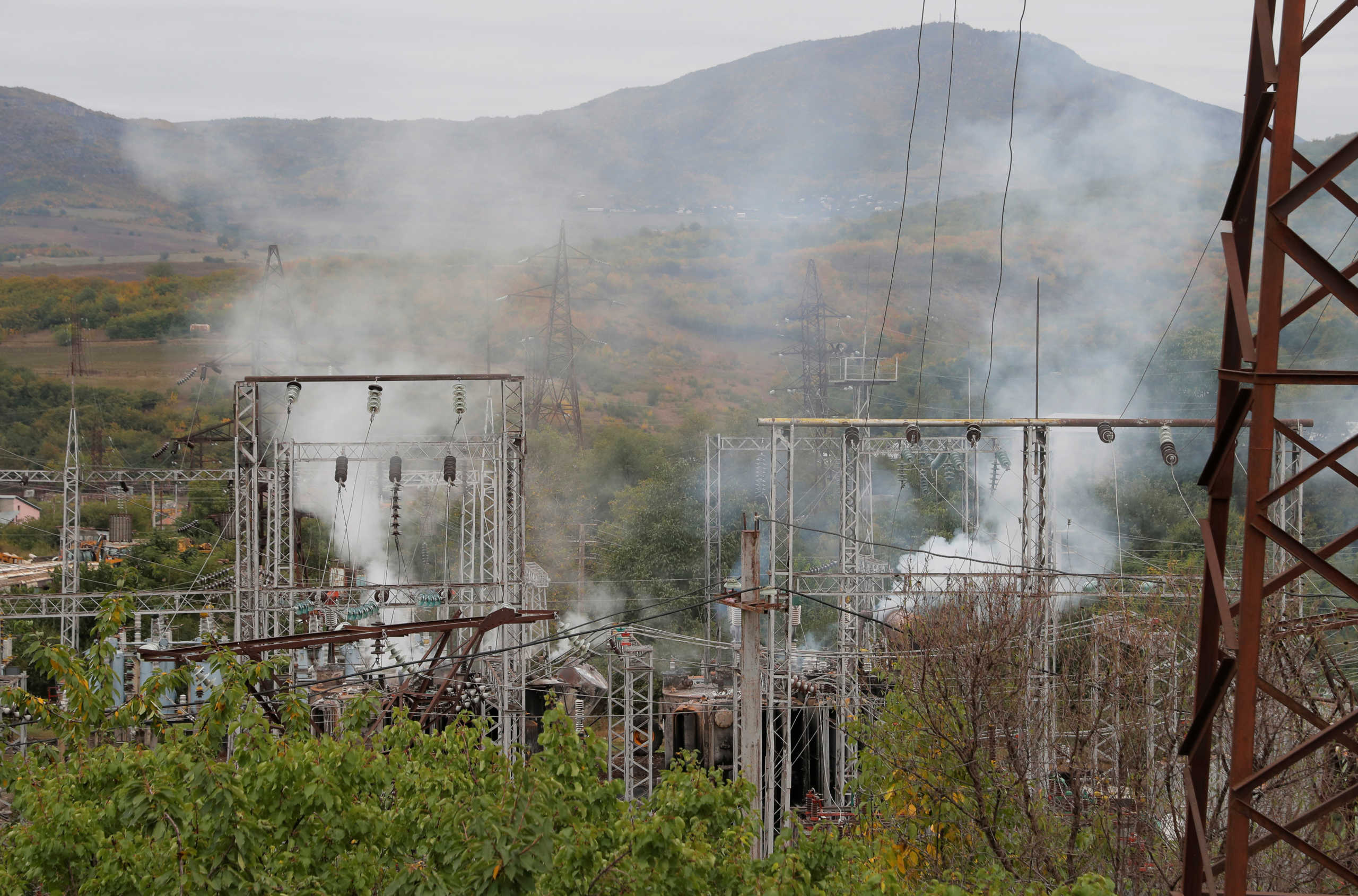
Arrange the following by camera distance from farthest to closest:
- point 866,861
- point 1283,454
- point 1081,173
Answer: point 1081,173
point 1283,454
point 866,861

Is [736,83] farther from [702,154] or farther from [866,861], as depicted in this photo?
[866,861]

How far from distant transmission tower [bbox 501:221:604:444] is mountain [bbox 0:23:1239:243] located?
18641mm

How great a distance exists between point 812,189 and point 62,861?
95565mm

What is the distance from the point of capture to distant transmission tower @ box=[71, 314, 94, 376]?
53438 mm

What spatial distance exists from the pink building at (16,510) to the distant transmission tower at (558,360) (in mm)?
20653

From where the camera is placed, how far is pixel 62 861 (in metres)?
5.56

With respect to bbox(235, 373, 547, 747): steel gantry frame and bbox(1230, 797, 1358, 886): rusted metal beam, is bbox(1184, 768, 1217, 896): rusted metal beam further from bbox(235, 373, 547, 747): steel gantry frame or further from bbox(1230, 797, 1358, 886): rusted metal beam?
bbox(235, 373, 547, 747): steel gantry frame

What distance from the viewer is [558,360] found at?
6266 cm

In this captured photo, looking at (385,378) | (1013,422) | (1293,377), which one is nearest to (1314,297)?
(1293,377)

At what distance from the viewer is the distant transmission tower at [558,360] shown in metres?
49.5

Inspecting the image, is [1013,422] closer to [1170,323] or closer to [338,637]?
[338,637]

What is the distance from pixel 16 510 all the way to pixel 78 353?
16.3 m

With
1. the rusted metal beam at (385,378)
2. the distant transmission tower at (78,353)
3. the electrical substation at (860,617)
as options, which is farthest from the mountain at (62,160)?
the rusted metal beam at (385,378)

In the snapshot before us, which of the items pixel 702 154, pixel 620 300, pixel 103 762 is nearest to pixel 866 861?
pixel 103 762
